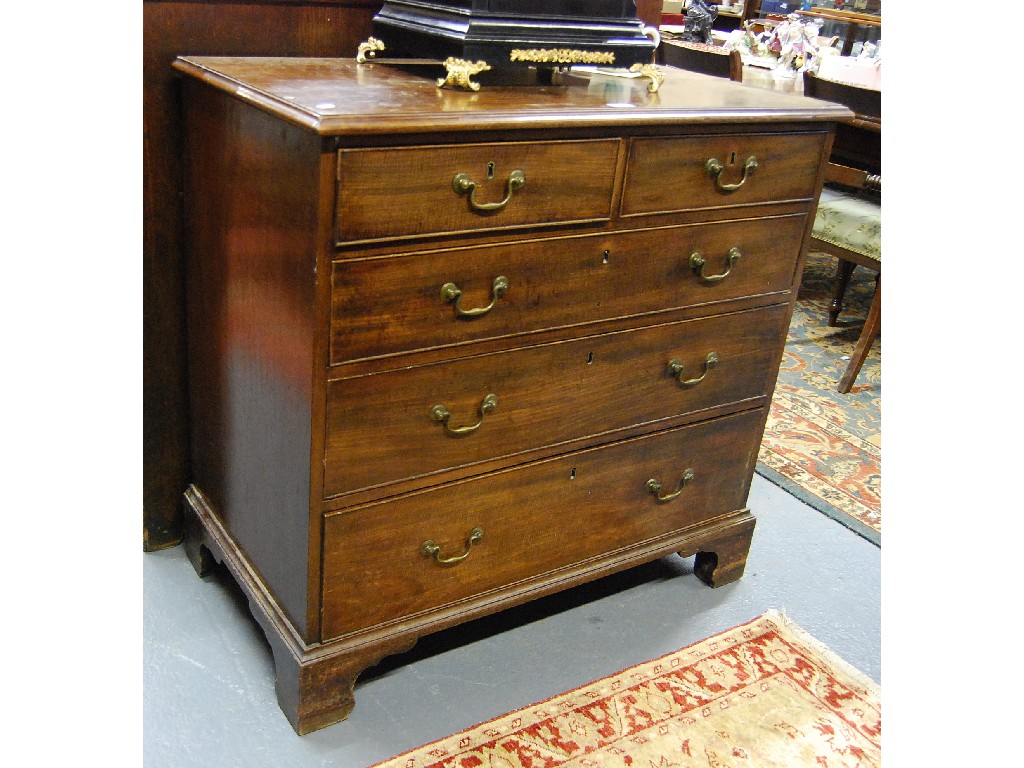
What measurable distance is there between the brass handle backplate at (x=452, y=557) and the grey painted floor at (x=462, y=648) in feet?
0.90

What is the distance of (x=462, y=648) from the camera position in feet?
6.32

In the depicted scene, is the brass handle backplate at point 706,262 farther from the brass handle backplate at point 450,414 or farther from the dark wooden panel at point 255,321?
the dark wooden panel at point 255,321

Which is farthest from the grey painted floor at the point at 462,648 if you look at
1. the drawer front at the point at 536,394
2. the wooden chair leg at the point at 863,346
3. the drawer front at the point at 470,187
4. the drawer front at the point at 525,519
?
the wooden chair leg at the point at 863,346

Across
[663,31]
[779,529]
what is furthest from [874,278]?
[779,529]

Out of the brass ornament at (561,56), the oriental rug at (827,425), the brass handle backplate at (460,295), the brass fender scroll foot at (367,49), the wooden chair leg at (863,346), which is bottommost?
the oriental rug at (827,425)

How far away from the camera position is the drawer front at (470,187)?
4.42 feet

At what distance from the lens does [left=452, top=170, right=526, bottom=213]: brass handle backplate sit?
1.42m

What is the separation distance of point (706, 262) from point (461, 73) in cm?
58

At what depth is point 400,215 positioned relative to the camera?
4.56ft

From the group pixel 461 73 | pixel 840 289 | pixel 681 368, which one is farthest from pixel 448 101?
pixel 840 289

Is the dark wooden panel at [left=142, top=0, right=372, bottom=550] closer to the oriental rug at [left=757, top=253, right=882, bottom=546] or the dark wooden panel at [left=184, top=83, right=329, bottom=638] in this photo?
the dark wooden panel at [left=184, top=83, right=329, bottom=638]

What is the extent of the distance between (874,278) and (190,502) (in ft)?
11.6

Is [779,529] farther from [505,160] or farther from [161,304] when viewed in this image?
[161,304]

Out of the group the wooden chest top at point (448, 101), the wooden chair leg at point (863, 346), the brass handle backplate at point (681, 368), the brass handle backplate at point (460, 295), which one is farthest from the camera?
the wooden chair leg at point (863, 346)
